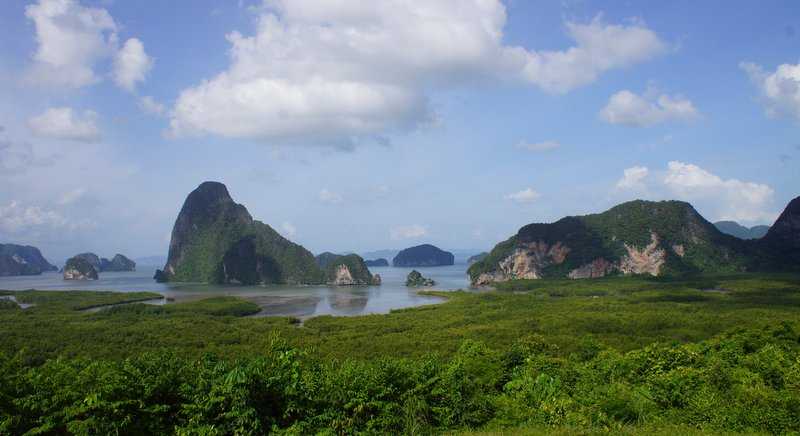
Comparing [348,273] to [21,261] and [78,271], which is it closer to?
[78,271]

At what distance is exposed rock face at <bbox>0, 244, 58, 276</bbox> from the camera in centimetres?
15138

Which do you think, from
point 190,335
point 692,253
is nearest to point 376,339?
point 190,335

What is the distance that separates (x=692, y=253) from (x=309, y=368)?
10122cm

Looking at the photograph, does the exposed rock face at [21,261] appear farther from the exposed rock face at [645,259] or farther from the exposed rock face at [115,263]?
the exposed rock face at [645,259]

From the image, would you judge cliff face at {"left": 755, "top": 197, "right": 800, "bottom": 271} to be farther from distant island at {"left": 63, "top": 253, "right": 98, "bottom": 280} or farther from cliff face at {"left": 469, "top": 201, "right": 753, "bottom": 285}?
distant island at {"left": 63, "top": 253, "right": 98, "bottom": 280}

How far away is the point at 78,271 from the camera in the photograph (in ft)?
388

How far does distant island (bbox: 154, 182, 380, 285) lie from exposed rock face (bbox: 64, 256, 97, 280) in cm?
1778

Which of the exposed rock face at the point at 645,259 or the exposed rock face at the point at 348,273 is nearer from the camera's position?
the exposed rock face at the point at 645,259

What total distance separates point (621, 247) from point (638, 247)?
10.2 ft

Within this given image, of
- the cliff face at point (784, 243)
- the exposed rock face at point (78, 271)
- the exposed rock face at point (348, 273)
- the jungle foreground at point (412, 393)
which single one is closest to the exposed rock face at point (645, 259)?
the cliff face at point (784, 243)

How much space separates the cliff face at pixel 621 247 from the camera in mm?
91125

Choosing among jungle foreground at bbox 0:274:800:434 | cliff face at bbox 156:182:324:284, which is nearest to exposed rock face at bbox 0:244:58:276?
cliff face at bbox 156:182:324:284

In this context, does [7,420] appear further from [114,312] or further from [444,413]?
[114,312]

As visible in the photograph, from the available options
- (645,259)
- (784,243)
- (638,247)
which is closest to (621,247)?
(638,247)
